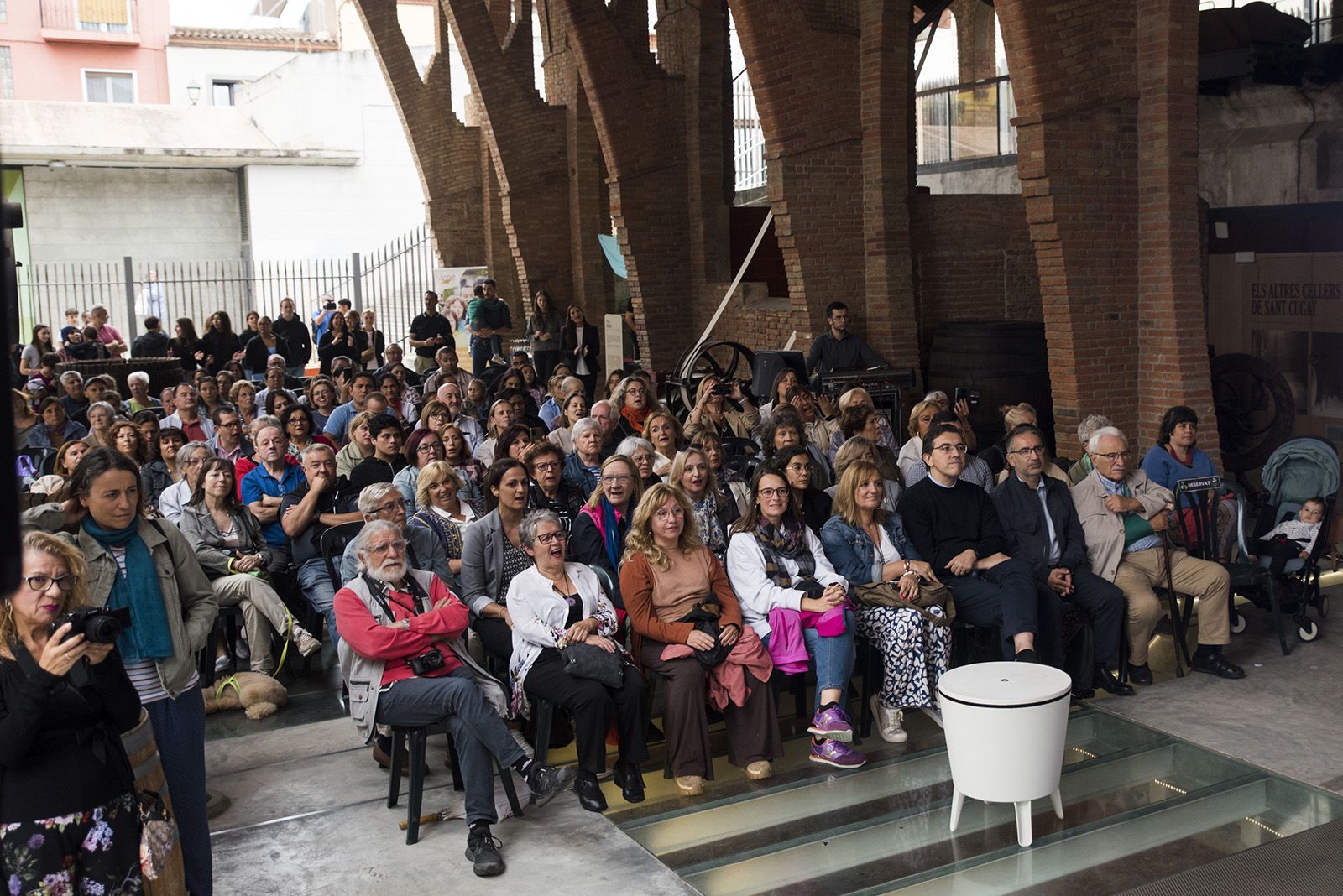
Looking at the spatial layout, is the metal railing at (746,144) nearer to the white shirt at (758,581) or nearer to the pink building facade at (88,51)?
the pink building facade at (88,51)

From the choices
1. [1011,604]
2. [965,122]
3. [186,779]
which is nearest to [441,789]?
[186,779]

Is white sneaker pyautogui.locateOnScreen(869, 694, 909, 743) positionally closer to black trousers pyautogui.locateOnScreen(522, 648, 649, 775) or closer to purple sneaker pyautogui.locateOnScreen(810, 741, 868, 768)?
purple sneaker pyautogui.locateOnScreen(810, 741, 868, 768)

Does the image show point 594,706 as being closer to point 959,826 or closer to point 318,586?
point 959,826

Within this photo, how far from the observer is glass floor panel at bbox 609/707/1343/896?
5043mm

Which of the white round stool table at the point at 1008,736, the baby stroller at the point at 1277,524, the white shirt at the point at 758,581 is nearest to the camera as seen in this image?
the white round stool table at the point at 1008,736

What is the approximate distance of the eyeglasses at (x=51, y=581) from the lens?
3.93 meters

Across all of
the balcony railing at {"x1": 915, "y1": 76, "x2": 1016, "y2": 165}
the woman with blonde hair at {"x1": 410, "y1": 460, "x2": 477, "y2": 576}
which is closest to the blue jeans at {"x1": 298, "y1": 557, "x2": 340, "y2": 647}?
the woman with blonde hair at {"x1": 410, "y1": 460, "x2": 477, "y2": 576}

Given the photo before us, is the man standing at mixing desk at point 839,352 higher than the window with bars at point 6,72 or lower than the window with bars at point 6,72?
lower

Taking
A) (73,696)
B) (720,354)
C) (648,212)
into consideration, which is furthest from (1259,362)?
(73,696)

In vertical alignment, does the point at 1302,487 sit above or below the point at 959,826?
above

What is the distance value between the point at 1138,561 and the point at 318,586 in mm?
4460

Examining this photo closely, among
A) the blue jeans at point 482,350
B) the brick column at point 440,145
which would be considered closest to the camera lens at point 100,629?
the blue jeans at point 482,350

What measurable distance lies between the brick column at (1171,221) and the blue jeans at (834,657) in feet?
17.2

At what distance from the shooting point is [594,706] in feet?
18.4
